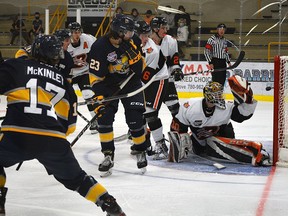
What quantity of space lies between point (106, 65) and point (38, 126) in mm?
1433

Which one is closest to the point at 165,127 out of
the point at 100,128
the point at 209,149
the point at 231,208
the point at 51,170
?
the point at 209,149

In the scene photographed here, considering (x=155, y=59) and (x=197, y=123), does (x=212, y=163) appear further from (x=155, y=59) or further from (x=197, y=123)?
(x=155, y=59)

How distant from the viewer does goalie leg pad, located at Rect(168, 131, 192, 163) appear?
13.8 feet

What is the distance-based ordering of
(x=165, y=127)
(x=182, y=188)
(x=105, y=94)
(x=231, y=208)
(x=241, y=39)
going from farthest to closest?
1. (x=241, y=39)
2. (x=165, y=127)
3. (x=105, y=94)
4. (x=182, y=188)
5. (x=231, y=208)

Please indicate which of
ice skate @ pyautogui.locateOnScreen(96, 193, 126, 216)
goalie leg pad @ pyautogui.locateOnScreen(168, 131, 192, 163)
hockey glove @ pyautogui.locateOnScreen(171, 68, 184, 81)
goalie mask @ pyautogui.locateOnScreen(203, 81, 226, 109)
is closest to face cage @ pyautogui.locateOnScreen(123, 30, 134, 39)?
goalie mask @ pyautogui.locateOnScreen(203, 81, 226, 109)

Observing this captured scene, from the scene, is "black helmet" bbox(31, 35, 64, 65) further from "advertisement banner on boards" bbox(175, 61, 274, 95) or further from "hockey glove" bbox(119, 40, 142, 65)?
"advertisement banner on boards" bbox(175, 61, 274, 95)

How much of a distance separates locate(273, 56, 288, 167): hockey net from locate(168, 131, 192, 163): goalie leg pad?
643 mm

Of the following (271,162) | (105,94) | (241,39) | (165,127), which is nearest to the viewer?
(105,94)

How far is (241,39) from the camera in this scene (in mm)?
10383

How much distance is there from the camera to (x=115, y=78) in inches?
154

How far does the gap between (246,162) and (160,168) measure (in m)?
0.63

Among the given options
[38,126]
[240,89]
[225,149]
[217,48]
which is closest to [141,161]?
[225,149]

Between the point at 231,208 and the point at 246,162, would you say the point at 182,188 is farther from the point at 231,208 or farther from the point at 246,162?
the point at 246,162

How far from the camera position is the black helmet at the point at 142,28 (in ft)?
14.2
